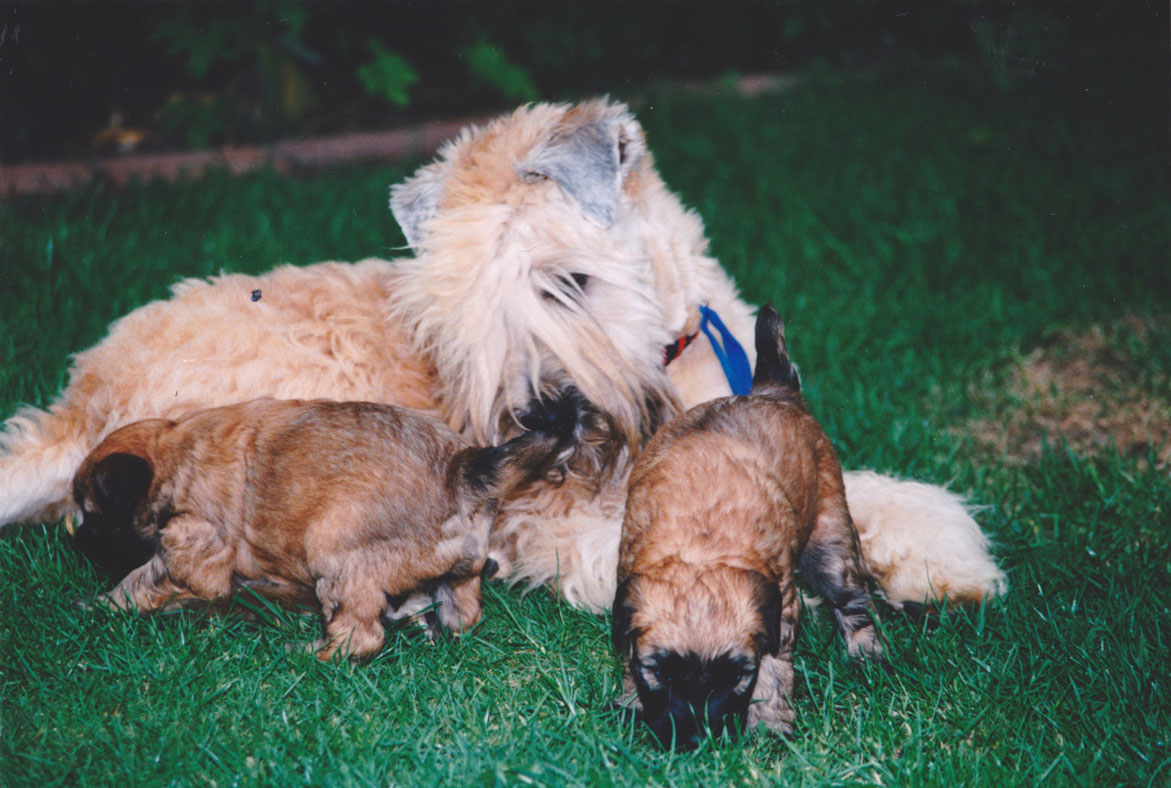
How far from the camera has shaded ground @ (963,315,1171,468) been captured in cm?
449

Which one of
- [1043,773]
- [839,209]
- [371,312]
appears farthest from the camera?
[839,209]

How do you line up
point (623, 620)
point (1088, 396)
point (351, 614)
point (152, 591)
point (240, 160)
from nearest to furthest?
point (623, 620) < point (351, 614) < point (152, 591) < point (1088, 396) < point (240, 160)

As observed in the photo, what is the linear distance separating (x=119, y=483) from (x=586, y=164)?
5.76 ft

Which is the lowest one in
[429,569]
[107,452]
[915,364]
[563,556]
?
[915,364]

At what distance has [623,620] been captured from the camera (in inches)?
108

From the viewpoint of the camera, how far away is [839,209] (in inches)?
257

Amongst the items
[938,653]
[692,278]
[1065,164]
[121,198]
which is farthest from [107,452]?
[1065,164]

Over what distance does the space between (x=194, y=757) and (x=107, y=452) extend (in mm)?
1035

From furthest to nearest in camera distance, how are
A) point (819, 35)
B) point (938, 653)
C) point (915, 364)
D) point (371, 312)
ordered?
point (819, 35) → point (915, 364) → point (371, 312) → point (938, 653)

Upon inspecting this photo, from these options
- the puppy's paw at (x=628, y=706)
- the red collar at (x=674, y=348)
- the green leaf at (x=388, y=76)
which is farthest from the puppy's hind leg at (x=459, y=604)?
the green leaf at (x=388, y=76)

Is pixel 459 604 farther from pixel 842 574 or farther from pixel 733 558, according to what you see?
pixel 842 574

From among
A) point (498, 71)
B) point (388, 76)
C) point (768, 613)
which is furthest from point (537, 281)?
point (498, 71)

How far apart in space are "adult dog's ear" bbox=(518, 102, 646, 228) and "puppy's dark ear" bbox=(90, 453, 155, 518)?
60.1 inches

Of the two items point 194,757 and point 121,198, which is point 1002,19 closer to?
point 121,198
